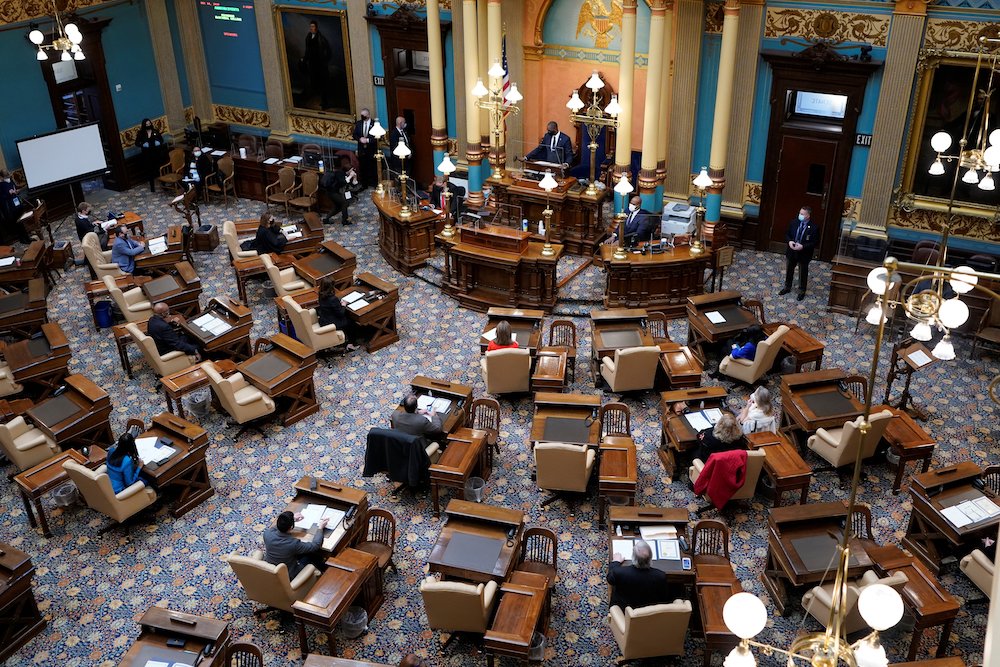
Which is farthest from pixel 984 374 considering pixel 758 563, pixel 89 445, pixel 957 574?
pixel 89 445

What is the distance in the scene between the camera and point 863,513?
9016mm

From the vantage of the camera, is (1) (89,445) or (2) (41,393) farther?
(2) (41,393)

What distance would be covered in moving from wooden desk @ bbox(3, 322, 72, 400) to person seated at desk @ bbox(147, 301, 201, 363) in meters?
1.13

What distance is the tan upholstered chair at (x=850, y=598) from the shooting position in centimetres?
784

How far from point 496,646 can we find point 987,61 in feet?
35.0

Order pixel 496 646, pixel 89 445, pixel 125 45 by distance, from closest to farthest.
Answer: pixel 496 646, pixel 89 445, pixel 125 45

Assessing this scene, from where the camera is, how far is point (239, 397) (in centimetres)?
1122

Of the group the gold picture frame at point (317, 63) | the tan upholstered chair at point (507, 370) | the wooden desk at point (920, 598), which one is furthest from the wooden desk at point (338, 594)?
the gold picture frame at point (317, 63)

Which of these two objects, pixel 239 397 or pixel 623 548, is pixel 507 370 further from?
pixel 623 548

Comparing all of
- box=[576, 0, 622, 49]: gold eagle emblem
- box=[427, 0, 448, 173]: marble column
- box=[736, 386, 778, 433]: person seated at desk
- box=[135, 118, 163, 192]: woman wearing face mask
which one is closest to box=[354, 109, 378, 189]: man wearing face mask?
box=[427, 0, 448, 173]: marble column

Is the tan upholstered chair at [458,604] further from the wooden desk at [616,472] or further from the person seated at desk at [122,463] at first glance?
the person seated at desk at [122,463]

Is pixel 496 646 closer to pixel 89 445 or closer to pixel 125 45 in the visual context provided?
pixel 89 445

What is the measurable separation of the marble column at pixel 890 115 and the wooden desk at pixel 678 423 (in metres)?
5.50

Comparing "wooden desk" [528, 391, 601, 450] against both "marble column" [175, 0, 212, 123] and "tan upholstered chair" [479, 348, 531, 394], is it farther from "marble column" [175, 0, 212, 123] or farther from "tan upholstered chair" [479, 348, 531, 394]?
"marble column" [175, 0, 212, 123]
